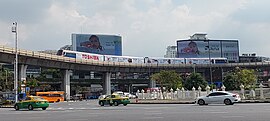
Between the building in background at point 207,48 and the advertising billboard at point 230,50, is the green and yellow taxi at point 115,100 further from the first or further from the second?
the advertising billboard at point 230,50

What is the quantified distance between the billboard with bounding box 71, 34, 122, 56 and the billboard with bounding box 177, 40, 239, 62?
19806mm

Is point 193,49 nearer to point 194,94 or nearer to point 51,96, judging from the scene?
point 51,96

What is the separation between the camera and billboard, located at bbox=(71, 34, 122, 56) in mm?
102938

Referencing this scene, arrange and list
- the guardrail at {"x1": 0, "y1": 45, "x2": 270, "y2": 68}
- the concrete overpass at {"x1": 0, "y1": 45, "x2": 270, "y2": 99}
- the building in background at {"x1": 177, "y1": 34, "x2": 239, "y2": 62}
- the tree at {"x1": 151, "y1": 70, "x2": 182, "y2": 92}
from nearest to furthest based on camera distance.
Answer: the guardrail at {"x1": 0, "y1": 45, "x2": 270, "y2": 68}
the concrete overpass at {"x1": 0, "y1": 45, "x2": 270, "y2": 99}
the tree at {"x1": 151, "y1": 70, "x2": 182, "y2": 92}
the building in background at {"x1": 177, "y1": 34, "x2": 239, "y2": 62}

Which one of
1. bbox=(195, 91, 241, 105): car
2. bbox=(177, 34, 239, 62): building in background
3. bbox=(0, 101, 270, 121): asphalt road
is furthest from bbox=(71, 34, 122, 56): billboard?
bbox=(0, 101, 270, 121): asphalt road

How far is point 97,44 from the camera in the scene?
107 meters

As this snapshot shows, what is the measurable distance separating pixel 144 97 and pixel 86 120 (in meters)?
48.9

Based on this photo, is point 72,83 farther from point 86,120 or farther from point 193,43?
point 86,120

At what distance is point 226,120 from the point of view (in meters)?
16.1

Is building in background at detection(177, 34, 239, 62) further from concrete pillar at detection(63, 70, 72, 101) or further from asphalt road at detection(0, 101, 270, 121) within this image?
asphalt road at detection(0, 101, 270, 121)

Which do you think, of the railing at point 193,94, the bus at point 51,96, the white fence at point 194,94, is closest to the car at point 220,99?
the railing at point 193,94

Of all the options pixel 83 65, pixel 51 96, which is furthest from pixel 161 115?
pixel 83 65

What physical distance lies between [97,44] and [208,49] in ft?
119

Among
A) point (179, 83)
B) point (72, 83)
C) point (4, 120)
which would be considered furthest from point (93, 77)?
point (4, 120)
